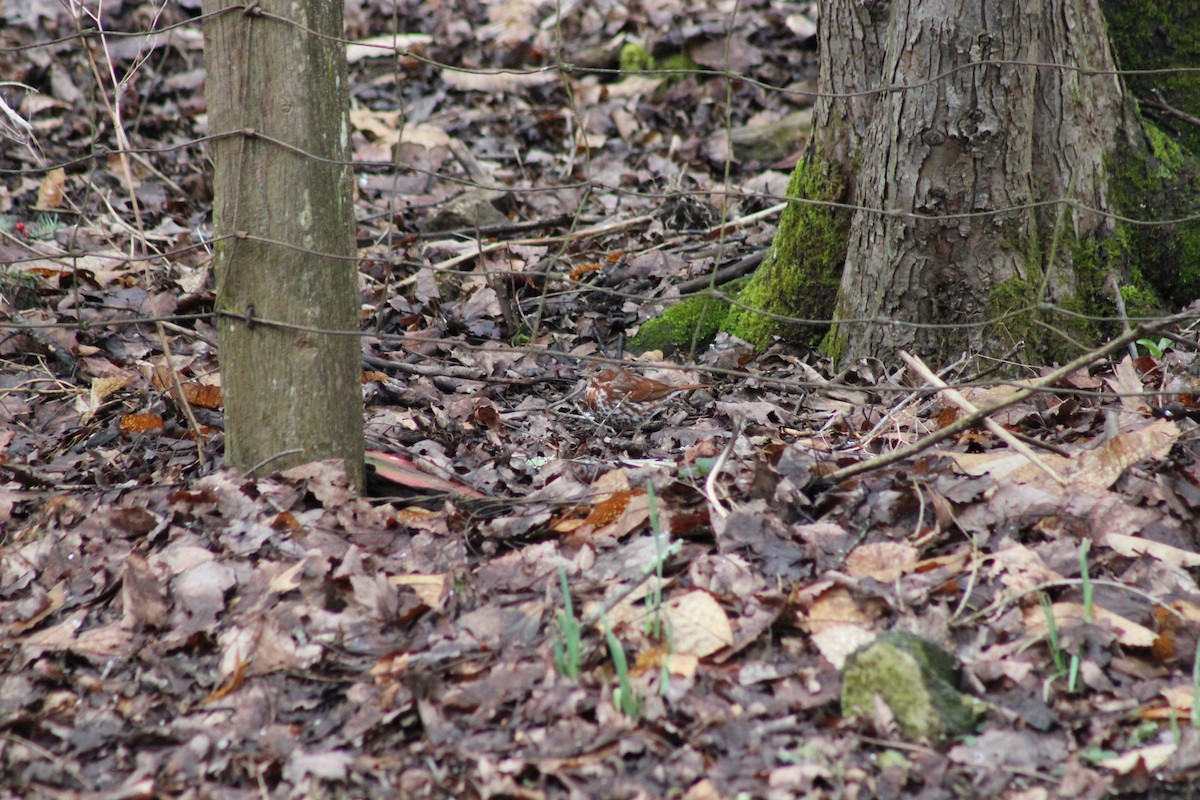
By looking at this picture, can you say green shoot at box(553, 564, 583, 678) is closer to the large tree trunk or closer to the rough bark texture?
the rough bark texture

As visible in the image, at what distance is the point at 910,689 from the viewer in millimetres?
1999

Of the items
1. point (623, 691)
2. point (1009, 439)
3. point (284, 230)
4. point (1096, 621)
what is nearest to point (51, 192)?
point (284, 230)

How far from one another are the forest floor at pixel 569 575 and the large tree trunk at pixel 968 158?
0.84 feet

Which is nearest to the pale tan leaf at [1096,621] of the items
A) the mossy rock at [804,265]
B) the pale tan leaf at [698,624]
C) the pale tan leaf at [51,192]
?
the pale tan leaf at [698,624]

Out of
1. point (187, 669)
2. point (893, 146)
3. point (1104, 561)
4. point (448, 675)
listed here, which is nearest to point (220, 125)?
point (187, 669)

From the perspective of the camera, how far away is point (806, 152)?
421 centimetres

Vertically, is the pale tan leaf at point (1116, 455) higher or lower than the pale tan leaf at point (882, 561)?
higher

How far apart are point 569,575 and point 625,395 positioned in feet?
4.30

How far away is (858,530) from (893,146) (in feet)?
5.17

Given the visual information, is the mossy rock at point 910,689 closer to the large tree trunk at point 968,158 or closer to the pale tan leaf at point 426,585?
the pale tan leaf at point 426,585

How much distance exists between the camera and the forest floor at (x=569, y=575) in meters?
2.02

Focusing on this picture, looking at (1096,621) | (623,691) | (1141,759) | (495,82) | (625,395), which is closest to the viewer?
(1141,759)

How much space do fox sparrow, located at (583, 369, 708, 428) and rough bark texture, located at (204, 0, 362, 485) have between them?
1.04 meters

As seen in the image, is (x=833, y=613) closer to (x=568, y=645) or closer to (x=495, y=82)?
(x=568, y=645)
